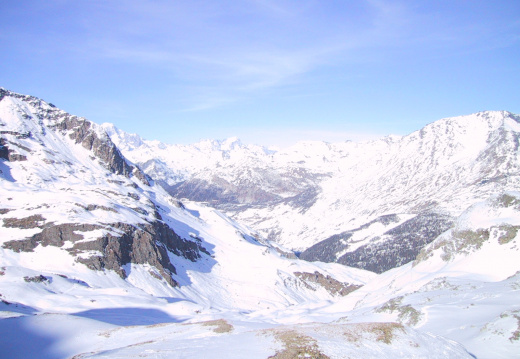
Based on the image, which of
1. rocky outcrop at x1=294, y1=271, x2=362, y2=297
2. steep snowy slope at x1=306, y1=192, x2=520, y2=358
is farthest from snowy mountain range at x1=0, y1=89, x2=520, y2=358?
rocky outcrop at x1=294, y1=271, x2=362, y2=297

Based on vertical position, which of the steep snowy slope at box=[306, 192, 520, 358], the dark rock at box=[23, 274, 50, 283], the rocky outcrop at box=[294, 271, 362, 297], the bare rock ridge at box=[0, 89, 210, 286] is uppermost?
the bare rock ridge at box=[0, 89, 210, 286]

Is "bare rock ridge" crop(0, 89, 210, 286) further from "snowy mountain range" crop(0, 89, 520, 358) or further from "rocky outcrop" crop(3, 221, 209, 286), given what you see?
"snowy mountain range" crop(0, 89, 520, 358)

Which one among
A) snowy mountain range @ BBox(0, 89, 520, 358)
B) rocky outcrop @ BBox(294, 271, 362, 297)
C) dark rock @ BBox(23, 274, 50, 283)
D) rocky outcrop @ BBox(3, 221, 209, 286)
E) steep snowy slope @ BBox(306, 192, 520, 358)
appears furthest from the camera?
rocky outcrop @ BBox(294, 271, 362, 297)

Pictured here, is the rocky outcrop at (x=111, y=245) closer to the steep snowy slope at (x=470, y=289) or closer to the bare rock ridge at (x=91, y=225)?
the bare rock ridge at (x=91, y=225)

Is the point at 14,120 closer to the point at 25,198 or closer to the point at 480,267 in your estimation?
the point at 25,198

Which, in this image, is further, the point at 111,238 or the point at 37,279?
the point at 111,238

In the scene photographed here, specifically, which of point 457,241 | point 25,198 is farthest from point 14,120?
point 457,241

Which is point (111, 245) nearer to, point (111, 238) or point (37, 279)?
point (111, 238)

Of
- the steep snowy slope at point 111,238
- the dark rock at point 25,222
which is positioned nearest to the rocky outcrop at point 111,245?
the steep snowy slope at point 111,238

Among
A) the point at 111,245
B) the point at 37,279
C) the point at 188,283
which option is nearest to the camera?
the point at 37,279

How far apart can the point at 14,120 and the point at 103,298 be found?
152 meters

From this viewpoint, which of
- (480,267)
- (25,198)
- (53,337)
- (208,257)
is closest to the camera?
(53,337)

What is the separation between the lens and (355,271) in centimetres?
18825

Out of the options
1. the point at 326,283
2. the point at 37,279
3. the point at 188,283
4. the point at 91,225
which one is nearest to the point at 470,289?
the point at 37,279
